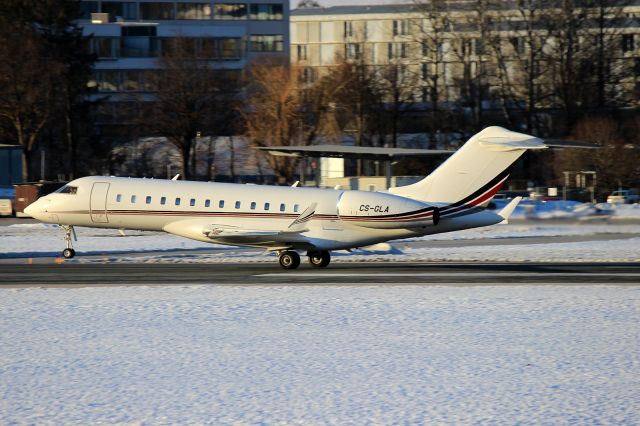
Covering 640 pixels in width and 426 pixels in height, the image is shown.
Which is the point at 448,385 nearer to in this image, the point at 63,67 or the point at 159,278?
the point at 159,278

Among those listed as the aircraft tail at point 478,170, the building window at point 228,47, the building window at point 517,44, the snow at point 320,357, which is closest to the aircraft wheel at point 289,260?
the aircraft tail at point 478,170

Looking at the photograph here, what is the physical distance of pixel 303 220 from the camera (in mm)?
29000

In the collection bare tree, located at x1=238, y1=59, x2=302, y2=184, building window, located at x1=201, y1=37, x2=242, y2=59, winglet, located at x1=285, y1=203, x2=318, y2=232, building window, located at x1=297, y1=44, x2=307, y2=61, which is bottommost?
winglet, located at x1=285, y1=203, x2=318, y2=232

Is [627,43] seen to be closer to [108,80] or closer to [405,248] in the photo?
[108,80]

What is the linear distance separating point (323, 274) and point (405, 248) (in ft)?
32.9

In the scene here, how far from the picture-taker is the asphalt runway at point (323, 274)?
25609 mm

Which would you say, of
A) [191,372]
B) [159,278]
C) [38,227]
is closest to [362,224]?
[159,278]

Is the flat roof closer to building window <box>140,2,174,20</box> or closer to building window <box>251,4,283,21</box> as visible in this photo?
building window <box>140,2,174,20</box>

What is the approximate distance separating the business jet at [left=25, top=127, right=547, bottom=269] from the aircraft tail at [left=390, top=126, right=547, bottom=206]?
0.09 feet

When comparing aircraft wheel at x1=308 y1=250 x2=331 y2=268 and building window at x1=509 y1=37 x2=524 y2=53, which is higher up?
building window at x1=509 y1=37 x2=524 y2=53

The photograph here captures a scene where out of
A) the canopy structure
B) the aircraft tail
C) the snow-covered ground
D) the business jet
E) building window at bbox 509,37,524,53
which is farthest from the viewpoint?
building window at bbox 509,37,524,53

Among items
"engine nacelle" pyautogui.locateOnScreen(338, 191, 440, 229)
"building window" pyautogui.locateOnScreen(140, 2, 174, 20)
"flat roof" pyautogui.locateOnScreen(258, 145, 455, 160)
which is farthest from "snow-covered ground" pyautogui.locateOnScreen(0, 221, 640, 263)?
"building window" pyautogui.locateOnScreen(140, 2, 174, 20)

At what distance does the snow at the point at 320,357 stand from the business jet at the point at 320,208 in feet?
18.6

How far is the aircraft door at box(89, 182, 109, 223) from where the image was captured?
31.6 metres
